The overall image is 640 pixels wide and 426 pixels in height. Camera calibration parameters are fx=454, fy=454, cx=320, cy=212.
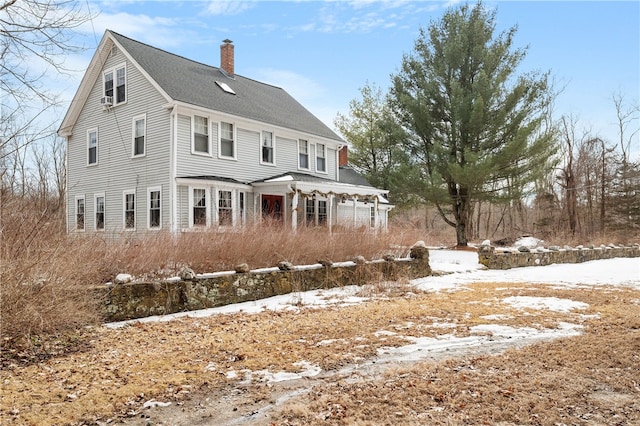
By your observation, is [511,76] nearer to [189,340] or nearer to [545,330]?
[545,330]

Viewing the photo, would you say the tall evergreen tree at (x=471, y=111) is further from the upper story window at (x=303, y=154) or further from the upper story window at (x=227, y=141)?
the upper story window at (x=227, y=141)

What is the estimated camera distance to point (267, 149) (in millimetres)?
17812

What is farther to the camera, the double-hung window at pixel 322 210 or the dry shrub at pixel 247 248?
the double-hung window at pixel 322 210

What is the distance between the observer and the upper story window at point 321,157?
20516 millimetres

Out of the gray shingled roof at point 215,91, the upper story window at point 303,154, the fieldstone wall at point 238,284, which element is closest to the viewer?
the fieldstone wall at point 238,284

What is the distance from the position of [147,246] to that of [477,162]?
47.5ft

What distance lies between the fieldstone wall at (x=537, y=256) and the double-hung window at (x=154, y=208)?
34.0 feet

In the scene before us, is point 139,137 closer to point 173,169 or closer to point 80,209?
point 173,169

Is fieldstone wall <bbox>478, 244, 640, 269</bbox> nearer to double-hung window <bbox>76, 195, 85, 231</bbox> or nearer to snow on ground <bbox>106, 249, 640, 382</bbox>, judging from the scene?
snow on ground <bbox>106, 249, 640, 382</bbox>

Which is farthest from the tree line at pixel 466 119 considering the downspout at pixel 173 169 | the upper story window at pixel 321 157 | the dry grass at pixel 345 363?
the dry grass at pixel 345 363

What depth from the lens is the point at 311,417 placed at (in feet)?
9.99

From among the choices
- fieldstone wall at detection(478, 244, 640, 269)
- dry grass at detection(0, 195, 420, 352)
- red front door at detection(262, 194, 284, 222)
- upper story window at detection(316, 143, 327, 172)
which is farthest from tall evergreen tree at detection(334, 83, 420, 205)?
dry grass at detection(0, 195, 420, 352)

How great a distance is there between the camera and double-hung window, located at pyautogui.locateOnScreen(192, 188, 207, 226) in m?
14.9

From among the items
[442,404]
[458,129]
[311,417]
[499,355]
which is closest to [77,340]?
[311,417]
